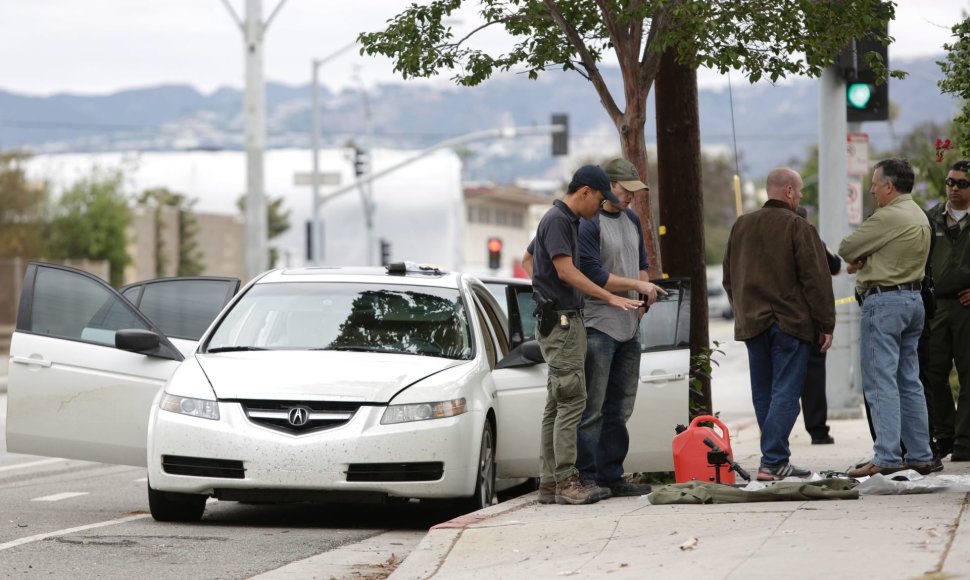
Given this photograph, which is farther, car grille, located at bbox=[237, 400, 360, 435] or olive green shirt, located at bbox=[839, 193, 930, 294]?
olive green shirt, located at bbox=[839, 193, 930, 294]

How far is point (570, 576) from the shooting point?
6848 millimetres

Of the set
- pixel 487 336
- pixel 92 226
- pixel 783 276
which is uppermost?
pixel 92 226

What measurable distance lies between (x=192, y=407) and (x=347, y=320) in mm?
1317

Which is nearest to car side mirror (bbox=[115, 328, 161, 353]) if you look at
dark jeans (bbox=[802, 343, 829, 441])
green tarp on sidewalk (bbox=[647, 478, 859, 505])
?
green tarp on sidewalk (bbox=[647, 478, 859, 505])

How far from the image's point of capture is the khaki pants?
9.12 m

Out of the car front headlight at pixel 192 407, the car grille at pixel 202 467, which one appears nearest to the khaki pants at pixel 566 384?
the car grille at pixel 202 467

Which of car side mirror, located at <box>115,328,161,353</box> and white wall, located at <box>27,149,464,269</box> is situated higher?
white wall, located at <box>27,149,464,269</box>

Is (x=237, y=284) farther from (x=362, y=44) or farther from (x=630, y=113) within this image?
(x=630, y=113)

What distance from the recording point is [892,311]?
395 inches

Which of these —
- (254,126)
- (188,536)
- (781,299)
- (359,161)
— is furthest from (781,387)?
(359,161)

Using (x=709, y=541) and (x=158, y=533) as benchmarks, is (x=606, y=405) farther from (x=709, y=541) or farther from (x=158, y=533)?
(x=158, y=533)

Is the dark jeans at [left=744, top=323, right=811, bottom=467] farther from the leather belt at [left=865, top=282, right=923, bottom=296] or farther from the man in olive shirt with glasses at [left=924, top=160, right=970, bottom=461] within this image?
the man in olive shirt with glasses at [left=924, top=160, right=970, bottom=461]

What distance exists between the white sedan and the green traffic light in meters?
6.84

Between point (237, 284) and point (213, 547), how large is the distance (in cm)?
313
